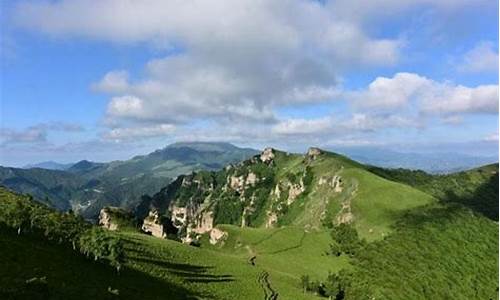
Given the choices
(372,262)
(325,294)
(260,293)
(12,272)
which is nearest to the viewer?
(12,272)

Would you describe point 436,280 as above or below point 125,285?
below

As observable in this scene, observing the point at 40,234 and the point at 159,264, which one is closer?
the point at 40,234

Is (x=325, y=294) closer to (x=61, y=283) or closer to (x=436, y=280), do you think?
(x=436, y=280)

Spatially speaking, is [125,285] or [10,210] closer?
[125,285]

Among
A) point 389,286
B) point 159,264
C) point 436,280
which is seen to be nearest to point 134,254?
point 159,264

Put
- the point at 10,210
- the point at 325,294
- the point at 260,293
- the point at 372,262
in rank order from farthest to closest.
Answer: the point at 372,262, the point at 325,294, the point at 260,293, the point at 10,210

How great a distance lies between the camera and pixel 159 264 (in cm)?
12375

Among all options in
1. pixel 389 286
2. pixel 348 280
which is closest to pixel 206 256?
pixel 348 280

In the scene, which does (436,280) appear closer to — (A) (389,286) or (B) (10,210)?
(A) (389,286)

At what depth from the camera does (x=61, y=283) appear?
248ft

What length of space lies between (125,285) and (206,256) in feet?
199

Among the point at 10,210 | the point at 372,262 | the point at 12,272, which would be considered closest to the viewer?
the point at 12,272

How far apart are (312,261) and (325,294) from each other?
41272mm

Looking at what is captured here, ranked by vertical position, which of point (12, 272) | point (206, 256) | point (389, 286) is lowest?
point (389, 286)
